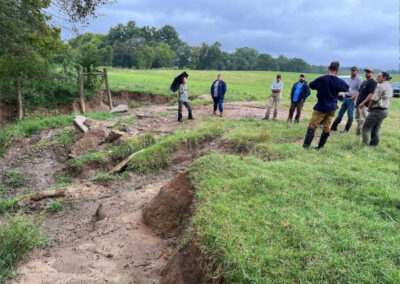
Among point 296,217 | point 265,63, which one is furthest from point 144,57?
Answer: point 296,217

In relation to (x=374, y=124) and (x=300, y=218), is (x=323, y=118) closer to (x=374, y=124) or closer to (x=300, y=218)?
(x=374, y=124)

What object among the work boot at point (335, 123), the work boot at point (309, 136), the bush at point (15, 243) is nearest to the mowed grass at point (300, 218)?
the work boot at point (309, 136)

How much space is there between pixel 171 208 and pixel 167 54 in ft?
280

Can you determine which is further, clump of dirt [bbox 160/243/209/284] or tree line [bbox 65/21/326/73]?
tree line [bbox 65/21/326/73]

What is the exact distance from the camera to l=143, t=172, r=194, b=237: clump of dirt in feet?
15.6

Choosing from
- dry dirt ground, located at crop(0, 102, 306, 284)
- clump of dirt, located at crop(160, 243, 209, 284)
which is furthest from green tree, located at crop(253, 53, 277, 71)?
clump of dirt, located at crop(160, 243, 209, 284)

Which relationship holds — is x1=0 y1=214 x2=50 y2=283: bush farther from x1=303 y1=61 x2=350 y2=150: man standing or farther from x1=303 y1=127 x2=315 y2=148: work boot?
x1=303 y1=61 x2=350 y2=150: man standing

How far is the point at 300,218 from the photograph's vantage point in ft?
12.0

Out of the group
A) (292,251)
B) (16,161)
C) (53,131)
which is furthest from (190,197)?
(53,131)

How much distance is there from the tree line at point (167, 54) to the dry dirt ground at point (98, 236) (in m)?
62.7

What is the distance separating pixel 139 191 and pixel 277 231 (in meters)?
3.91

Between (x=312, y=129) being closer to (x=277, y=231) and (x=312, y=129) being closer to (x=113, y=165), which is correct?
(x=277, y=231)

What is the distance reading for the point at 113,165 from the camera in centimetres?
892

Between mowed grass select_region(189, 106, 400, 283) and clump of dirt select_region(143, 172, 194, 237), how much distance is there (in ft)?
0.85
